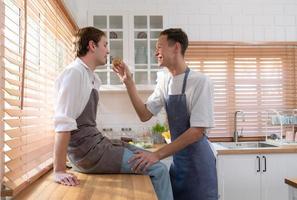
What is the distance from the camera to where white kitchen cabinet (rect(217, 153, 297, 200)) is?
3.18 meters

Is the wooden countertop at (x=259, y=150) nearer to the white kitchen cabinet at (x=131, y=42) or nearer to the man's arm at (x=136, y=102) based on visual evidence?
the white kitchen cabinet at (x=131, y=42)

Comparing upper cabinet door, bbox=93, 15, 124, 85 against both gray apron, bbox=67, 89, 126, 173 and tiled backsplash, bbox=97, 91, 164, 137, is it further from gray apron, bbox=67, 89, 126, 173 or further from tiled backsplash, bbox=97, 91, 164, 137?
gray apron, bbox=67, 89, 126, 173

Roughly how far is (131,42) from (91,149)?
199 cm

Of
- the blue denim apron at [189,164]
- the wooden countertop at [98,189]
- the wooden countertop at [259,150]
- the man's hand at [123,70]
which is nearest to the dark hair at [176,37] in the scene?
the blue denim apron at [189,164]

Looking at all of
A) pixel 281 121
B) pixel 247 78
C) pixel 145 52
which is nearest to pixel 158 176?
pixel 145 52

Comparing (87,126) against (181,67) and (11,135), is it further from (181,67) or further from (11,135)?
(181,67)

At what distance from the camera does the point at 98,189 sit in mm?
1495

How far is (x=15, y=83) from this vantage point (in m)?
1.51

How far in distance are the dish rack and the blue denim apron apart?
1.82 metres

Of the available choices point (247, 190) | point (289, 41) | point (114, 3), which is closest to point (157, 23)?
point (114, 3)

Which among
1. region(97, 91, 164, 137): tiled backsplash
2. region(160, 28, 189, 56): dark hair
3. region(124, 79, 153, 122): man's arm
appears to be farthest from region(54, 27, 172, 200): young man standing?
region(97, 91, 164, 137): tiled backsplash

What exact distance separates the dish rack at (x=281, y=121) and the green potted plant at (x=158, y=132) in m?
1.12

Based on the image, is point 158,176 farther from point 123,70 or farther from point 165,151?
point 123,70

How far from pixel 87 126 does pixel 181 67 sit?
650 mm
